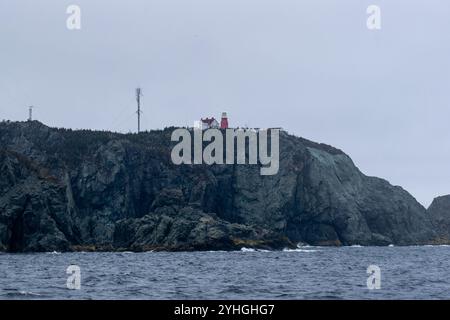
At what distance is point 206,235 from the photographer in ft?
518

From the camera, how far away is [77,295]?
49.3 meters

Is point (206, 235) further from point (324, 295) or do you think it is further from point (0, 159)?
point (324, 295)

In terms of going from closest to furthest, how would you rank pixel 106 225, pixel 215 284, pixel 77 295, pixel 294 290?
pixel 77 295 < pixel 294 290 < pixel 215 284 < pixel 106 225

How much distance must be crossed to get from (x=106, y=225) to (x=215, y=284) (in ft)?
431

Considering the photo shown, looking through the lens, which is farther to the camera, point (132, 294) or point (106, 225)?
point (106, 225)

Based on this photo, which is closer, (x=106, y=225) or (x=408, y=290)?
Result: (x=408, y=290)

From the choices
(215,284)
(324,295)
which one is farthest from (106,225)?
(324,295)

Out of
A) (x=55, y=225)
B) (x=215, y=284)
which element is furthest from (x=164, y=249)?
(x=215, y=284)
